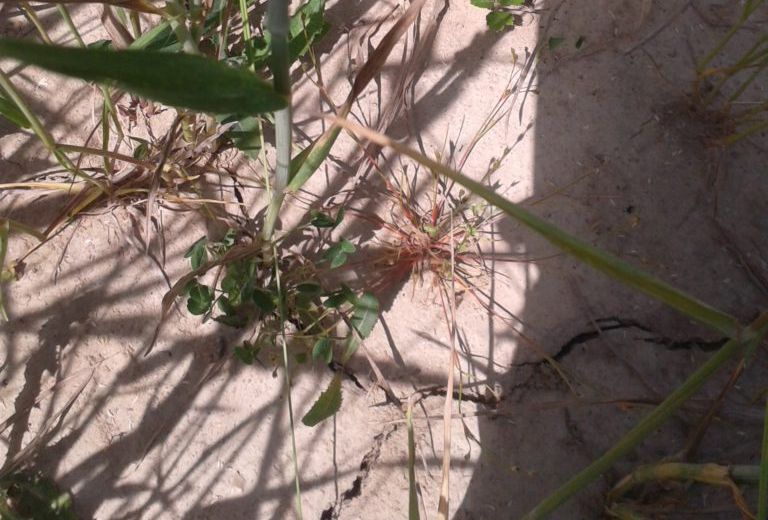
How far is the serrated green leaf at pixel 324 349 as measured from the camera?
1.18 m

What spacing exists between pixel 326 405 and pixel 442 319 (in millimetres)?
289

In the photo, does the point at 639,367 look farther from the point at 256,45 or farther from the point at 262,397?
the point at 256,45

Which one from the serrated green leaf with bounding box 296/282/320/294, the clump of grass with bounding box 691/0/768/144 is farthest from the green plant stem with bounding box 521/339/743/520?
the clump of grass with bounding box 691/0/768/144

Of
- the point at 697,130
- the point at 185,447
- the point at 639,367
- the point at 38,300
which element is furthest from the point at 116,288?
the point at 697,130

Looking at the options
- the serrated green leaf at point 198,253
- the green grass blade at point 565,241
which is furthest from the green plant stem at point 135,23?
the green grass blade at point 565,241

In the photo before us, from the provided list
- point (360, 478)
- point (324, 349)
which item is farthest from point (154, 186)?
point (360, 478)

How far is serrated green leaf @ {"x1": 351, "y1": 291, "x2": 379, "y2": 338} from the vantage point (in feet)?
3.95

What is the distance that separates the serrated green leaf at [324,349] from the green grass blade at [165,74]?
1.98 ft

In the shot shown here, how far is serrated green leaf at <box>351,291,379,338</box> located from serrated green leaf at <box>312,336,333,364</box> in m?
0.06

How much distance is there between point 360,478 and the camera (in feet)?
4.04

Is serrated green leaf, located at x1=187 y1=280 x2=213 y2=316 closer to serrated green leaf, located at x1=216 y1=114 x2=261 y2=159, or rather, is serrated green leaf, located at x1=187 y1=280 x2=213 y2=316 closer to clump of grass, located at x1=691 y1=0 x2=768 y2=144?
serrated green leaf, located at x1=216 y1=114 x2=261 y2=159

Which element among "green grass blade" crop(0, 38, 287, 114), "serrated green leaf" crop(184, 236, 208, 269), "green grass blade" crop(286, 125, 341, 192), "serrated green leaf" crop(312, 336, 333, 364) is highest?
"green grass blade" crop(286, 125, 341, 192)

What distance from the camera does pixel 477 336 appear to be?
1280 millimetres

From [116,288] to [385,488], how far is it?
672mm
